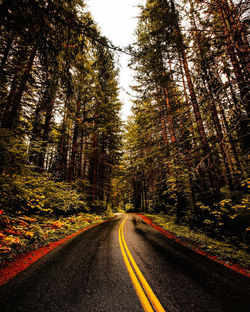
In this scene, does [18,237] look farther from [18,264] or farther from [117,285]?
[117,285]

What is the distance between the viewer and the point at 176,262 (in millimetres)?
4133

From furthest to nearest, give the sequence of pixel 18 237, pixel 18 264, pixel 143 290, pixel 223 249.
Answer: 1. pixel 18 237
2. pixel 223 249
3. pixel 18 264
4. pixel 143 290

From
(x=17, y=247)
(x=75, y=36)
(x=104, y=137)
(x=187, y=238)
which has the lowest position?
(x=187, y=238)

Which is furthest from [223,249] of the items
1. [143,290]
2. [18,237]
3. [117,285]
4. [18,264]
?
[18,237]

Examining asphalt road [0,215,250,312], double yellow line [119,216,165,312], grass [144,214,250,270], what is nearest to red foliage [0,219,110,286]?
asphalt road [0,215,250,312]

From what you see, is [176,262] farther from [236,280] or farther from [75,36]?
[75,36]

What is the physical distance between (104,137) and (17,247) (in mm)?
15119

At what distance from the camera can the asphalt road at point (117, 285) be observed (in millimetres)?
2361

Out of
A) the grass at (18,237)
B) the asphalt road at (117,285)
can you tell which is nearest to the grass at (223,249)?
the asphalt road at (117,285)

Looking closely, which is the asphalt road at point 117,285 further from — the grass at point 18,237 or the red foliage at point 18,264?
the grass at point 18,237

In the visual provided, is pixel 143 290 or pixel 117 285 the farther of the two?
pixel 117 285

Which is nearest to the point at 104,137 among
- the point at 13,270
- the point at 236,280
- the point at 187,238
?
the point at 187,238

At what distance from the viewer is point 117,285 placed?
295 centimetres

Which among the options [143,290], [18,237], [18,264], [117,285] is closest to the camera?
[143,290]
